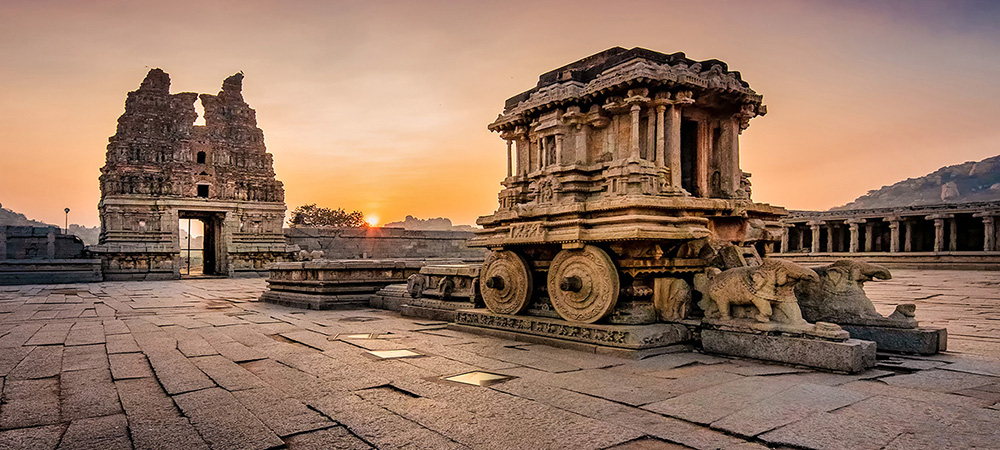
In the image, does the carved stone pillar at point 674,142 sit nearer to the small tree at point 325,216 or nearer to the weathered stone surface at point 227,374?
the weathered stone surface at point 227,374

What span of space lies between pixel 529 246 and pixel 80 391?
4467mm

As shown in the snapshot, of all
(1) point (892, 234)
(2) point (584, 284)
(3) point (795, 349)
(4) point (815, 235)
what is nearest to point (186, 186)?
(2) point (584, 284)

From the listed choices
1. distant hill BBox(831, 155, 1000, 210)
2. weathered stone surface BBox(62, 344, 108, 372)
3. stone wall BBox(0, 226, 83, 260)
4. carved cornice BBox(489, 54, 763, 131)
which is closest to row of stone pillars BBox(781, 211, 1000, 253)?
carved cornice BBox(489, 54, 763, 131)

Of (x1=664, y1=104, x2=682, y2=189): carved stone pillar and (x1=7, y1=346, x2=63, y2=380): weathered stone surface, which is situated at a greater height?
(x1=664, y1=104, x2=682, y2=189): carved stone pillar

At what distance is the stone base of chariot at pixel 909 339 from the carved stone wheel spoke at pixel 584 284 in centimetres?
241

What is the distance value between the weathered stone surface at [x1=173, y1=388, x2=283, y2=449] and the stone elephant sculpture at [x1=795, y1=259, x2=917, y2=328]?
5.04m

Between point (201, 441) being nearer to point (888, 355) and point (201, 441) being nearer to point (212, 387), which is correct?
point (212, 387)

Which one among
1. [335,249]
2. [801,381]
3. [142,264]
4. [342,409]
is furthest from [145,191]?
[801,381]

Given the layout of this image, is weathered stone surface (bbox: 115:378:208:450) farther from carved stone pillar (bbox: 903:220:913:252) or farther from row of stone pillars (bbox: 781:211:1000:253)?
carved stone pillar (bbox: 903:220:913:252)

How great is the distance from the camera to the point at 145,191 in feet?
75.3

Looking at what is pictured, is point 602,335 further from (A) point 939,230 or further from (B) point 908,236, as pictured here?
(B) point 908,236

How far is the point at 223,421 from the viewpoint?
3299mm

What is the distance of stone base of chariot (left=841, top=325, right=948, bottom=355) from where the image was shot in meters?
5.03

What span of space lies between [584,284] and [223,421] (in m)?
3.63
